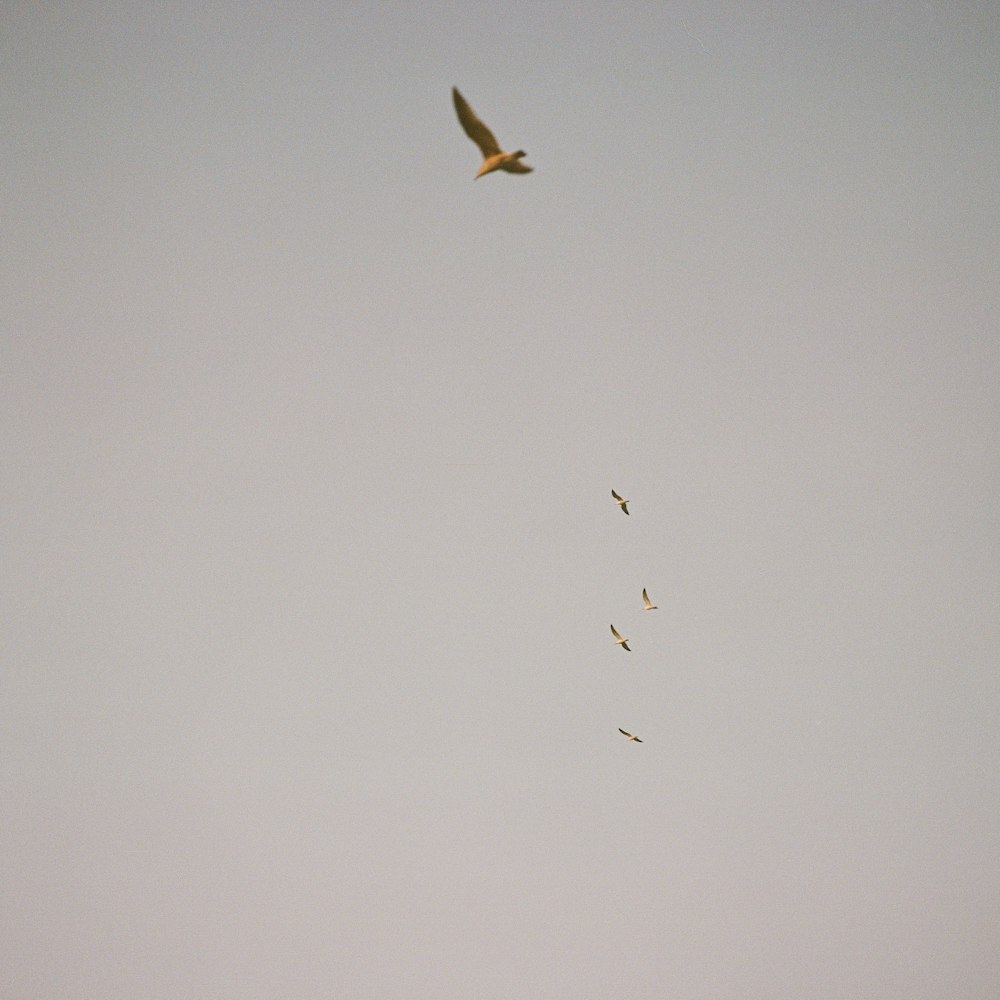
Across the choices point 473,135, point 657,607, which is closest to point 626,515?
point 657,607

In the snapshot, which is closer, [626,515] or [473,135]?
[473,135]

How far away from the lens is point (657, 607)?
2.57 meters

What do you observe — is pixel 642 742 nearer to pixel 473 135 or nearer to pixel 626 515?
pixel 626 515

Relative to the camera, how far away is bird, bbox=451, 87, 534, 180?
34.6 inches

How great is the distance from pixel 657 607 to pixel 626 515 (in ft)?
0.95

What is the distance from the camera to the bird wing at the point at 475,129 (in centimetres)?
88

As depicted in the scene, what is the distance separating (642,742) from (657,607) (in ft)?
1.34

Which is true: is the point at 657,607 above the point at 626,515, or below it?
below

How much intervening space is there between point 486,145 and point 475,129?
0.07 ft

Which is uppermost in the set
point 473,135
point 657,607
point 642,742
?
point 473,135

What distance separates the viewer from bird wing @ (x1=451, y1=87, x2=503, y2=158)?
876mm

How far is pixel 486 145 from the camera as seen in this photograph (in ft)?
2.98

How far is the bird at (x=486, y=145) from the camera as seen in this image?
0.88 meters

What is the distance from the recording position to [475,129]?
0.89 meters
